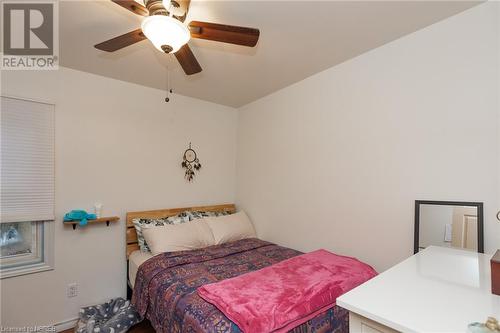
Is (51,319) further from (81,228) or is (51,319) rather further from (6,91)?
(6,91)

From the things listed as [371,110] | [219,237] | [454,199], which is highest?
[371,110]

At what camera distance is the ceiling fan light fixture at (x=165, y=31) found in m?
1.26

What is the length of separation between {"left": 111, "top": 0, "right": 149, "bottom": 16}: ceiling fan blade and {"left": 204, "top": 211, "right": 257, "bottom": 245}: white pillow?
2.19m

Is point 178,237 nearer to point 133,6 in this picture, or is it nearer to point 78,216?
point 78,216

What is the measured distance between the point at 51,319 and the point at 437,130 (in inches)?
141

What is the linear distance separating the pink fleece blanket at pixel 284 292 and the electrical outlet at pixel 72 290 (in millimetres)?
1622

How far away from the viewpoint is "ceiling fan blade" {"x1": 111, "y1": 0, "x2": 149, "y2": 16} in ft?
4.02

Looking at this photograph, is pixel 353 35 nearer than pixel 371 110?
Yes

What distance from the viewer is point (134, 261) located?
8.29 ft

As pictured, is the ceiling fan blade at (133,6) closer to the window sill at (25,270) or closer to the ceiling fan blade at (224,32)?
the ceiling fan blade at (224,32)

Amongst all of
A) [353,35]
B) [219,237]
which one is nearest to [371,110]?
[353,35]

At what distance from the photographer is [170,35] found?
1.29 metres

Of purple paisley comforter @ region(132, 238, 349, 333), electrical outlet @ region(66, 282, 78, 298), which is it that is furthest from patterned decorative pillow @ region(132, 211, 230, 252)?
electrical outlet @ region(66, 282, 78, 298)

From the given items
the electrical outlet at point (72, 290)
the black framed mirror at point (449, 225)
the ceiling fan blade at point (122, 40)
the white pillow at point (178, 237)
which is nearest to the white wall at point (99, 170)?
the electrical outlet at point (72, 290)
